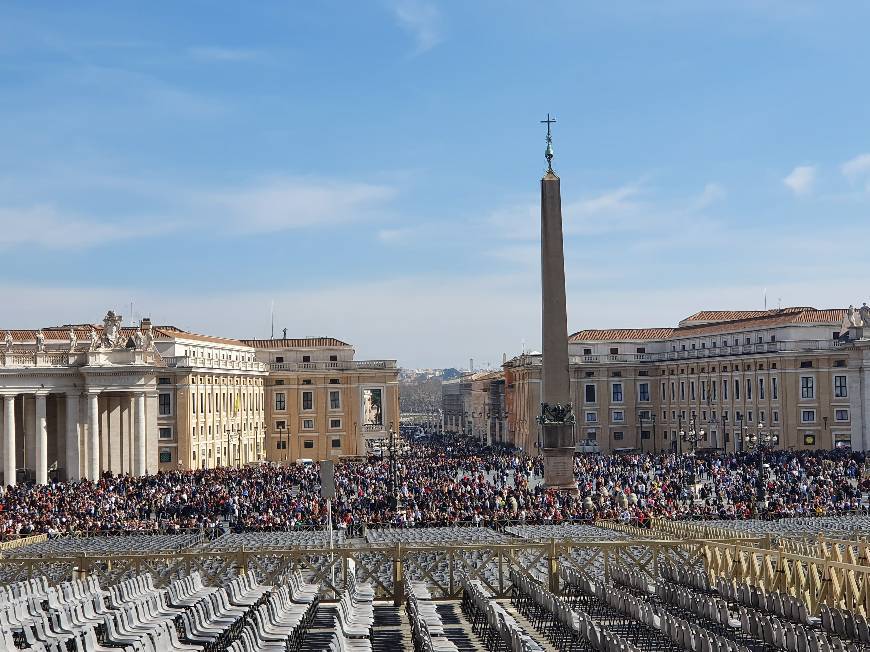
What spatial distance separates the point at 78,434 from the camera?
257 feet

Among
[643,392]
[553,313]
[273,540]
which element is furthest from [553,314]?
[643,392]

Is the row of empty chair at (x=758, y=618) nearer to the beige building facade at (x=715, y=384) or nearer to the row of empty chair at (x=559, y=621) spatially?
the row of empty chair at (x=559, y=621)

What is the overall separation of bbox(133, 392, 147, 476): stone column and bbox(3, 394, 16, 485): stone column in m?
7.06

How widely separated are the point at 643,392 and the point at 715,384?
10559 mm

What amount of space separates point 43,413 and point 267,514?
33.7 m

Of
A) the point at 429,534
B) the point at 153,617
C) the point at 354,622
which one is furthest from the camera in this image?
the point at 429,534

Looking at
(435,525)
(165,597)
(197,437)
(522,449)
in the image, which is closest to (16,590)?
(165,597)

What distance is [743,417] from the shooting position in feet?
323

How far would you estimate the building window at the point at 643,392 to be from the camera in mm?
113688

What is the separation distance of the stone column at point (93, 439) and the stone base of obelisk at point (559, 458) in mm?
34577

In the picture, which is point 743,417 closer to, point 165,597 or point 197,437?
point 197,437

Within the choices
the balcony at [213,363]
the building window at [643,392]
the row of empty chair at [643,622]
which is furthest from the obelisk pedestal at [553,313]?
the building window at [643,392]

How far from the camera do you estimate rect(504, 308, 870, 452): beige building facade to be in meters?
92.9

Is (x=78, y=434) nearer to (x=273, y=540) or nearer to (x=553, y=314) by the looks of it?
(x=553, y=314)
